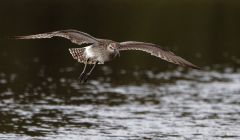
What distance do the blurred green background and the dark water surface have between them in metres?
0.08

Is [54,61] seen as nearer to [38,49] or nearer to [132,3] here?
[38,49]

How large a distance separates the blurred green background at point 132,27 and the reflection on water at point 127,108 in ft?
15.2

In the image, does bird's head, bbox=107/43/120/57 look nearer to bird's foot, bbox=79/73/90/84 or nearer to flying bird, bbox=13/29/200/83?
flying bird, bbox=13/29/200/83

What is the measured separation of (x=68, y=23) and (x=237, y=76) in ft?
73.8

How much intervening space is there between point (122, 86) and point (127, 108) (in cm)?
452

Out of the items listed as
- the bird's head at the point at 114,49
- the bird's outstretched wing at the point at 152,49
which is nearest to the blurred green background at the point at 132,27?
the bird's outstretched wing at the point at 152,49

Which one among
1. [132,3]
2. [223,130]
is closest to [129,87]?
[223,130]

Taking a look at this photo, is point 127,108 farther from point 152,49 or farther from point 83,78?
point 152,49

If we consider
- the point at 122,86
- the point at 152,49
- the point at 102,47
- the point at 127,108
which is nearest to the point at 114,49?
the point at 102,47

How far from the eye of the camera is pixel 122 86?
117 ft

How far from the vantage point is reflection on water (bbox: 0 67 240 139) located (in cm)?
2666

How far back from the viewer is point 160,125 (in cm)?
2786

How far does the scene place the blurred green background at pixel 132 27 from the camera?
144ft

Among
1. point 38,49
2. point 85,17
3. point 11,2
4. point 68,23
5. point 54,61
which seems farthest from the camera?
point 11,2
